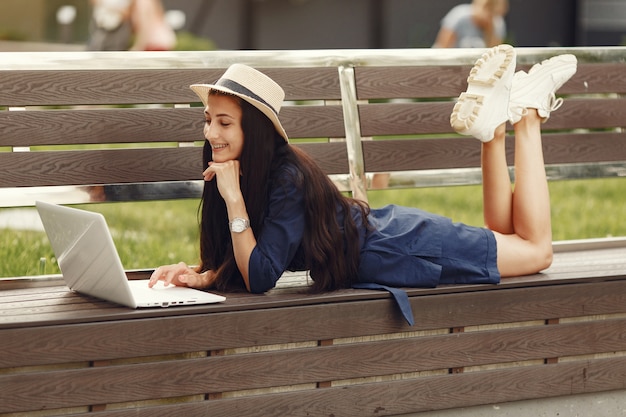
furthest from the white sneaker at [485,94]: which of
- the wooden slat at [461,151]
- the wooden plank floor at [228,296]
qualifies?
the wooden slat at [461,151]

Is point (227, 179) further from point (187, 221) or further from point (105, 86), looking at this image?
A: point (187, 221)

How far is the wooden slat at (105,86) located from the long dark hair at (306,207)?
2.11 ft

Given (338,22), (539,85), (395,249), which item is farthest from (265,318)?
(338,22)

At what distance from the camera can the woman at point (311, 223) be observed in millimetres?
3648

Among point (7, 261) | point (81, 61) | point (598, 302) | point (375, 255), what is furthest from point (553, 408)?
point (7, 261)

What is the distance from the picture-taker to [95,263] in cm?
344

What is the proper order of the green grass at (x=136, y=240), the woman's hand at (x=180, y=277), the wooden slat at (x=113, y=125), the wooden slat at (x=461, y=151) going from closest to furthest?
the woman's hand at (x=180, y=277) → the wooden slat at (x=113, y=125) → the wooden slat at (x=461, y=151) → the green grass at (x=136, y=240)

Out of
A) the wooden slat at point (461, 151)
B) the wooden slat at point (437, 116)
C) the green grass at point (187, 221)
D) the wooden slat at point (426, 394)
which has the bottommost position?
the green grass at point (187, 221)

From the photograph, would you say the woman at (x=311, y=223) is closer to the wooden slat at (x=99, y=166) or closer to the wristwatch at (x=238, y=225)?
the wristwatch at (x=238, y=225)

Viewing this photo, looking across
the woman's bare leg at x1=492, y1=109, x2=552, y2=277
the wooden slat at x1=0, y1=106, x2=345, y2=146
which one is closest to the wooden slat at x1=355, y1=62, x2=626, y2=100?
the wooden slat at x1=0, y1=106, x2=345, y2=146

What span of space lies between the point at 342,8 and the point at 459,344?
33.4 feet

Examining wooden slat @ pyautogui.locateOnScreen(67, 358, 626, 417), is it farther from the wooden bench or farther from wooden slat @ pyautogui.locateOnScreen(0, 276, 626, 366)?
wooden slat @ pyautogui.locateOnScreen(0, 276, 626, 366)

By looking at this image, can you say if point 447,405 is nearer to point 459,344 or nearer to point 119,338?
point 459,344

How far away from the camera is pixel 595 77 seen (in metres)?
5.18
